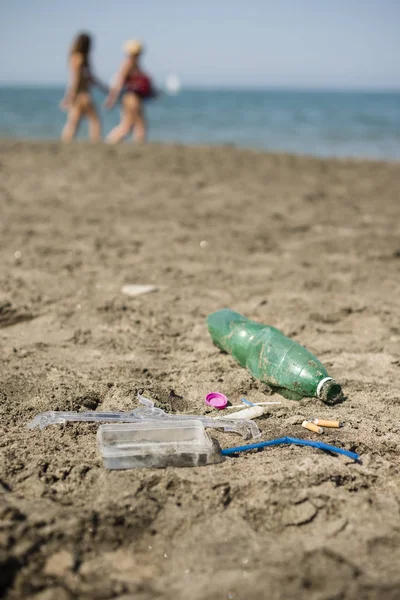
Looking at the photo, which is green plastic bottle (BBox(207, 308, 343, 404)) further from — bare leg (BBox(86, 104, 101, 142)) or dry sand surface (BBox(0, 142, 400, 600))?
bare leg (BBox(86, 104, 101, 142))

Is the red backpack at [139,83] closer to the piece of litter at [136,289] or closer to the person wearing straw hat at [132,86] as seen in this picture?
the person wearing straw hat at [132,86]

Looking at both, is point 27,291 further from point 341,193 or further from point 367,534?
point 341,193

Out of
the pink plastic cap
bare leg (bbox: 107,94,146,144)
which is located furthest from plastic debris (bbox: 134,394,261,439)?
bare leg (bbox: 107,94,146,144)

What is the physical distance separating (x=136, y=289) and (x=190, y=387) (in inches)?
50.2

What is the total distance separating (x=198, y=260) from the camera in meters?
4.23

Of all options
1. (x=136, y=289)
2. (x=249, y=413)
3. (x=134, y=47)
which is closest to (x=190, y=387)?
(x=249, y=413)

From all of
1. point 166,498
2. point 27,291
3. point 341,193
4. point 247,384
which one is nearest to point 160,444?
point 166,498

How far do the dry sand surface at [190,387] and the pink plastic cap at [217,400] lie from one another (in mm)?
58

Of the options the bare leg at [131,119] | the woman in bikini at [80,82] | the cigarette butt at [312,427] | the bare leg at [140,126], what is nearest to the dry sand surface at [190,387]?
the cigarette butt at [312,427]

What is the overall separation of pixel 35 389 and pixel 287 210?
389 centimetres

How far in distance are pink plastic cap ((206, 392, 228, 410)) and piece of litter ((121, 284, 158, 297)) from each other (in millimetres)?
1317

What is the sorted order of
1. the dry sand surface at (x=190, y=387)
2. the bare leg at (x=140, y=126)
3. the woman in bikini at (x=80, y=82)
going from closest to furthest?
the dry sand surface at (x=190, y=387) < the woman in bikini at (x=80, y=82) < the bare leg at (x=140, y=126)

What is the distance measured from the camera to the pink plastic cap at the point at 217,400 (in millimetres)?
2328

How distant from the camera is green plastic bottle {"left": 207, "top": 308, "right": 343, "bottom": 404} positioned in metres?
2.37
